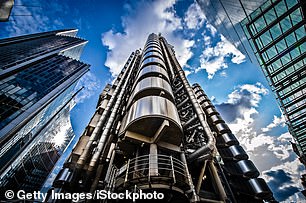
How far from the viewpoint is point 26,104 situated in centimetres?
3053

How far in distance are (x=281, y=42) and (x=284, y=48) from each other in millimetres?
1181

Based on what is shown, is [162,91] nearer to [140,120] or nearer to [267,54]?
[140,120]

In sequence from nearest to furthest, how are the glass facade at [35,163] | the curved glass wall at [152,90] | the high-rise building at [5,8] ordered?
the high-rise building at [5,8] < the curved glass wall at [152,90] < the glass facade at [35,163]

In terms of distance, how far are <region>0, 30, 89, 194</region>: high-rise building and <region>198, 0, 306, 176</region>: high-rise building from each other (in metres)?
43.0

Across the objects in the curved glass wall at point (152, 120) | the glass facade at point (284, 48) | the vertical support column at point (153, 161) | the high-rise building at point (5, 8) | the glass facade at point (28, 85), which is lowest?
the vertical support column at point (153, 161)

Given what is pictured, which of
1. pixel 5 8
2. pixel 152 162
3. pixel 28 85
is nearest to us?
pixel 5 8

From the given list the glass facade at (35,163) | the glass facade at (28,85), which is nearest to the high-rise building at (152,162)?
the glass facade at (28,85)

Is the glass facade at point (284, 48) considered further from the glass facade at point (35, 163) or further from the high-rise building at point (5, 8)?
the glass facade at point (35, 163)

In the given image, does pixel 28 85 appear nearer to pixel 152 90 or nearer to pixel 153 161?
pixel 152 90

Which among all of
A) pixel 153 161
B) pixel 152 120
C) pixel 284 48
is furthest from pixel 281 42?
pixel 153 161

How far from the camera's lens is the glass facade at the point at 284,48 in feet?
43.3

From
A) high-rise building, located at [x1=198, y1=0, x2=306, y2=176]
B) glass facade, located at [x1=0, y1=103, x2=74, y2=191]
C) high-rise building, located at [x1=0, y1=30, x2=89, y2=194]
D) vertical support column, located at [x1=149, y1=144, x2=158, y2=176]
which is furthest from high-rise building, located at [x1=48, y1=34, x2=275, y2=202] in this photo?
glass facade, located at [x1=0, y1=103, x2=74, y2=191]

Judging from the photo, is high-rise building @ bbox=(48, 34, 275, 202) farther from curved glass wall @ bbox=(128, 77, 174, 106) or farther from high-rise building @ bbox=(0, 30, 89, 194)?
high-rise building @ bbox=(0, 30, 89, 194)

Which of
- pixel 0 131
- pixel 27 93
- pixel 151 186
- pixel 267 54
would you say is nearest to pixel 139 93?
pixel 151 186
